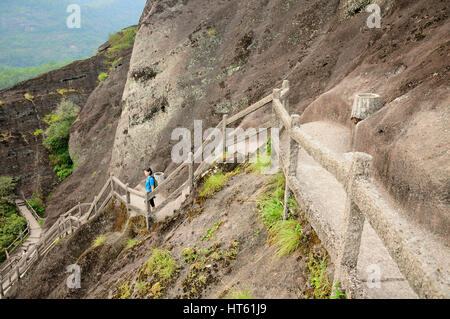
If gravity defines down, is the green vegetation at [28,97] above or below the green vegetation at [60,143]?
above

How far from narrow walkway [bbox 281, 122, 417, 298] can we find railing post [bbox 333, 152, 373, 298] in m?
0.22

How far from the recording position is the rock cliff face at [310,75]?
18.8ft

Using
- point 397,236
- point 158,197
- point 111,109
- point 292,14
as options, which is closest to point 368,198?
point 397,236

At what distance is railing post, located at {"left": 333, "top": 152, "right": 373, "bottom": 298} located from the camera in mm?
2875

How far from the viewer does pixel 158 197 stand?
16406mm

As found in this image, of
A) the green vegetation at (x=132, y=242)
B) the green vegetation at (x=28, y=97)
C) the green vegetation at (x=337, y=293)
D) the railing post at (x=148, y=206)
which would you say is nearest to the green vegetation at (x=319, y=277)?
the green vegetation at (x=337, y=293)

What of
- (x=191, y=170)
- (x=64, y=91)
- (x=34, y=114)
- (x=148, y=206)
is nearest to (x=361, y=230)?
(x=191, y=170)

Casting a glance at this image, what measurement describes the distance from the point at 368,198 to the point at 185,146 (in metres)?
19.2

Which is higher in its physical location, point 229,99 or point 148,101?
point 148,101

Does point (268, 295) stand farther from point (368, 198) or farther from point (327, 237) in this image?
point (368, 198)

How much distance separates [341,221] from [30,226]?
109 feet

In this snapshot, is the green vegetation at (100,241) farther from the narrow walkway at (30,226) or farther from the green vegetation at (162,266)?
the narrow walkway at (30,226)

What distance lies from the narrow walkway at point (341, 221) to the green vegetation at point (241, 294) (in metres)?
1.52

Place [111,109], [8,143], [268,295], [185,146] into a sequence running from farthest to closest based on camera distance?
[8,143] < [111,109] < [185,146] < [268,295]
